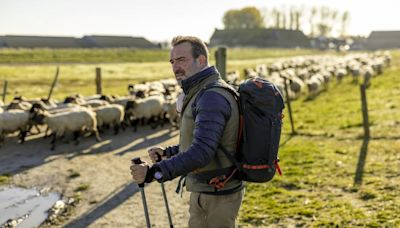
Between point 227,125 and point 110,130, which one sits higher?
point 227,125

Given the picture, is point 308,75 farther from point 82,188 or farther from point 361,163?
point 82,188

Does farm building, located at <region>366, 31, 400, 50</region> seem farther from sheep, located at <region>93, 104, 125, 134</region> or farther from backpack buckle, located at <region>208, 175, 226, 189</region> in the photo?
backpack buckle, located at <region>208, 175, 226, 189</region>

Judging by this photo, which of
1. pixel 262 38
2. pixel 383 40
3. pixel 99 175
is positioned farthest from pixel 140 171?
pixel 383 40

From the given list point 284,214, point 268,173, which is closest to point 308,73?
point 284,214

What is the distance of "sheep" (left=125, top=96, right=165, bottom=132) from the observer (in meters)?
16.6

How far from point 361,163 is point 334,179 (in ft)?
4.65

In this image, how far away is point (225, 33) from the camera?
130625 mm

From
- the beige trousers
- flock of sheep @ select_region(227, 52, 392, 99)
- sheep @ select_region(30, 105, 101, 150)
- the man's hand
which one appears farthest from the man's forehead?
flock of sheep @ select_region(227, 52, 392, 99)

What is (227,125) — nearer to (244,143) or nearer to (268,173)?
(244,143)

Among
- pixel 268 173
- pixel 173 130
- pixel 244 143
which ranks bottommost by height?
pixel 173 130

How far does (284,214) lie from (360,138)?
21.4ft

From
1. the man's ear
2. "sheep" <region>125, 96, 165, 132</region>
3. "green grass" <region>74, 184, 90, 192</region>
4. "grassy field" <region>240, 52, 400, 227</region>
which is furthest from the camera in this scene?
"sheep" <region>125, 96, 165, 132</region>

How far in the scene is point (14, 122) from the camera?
1420 centimetres

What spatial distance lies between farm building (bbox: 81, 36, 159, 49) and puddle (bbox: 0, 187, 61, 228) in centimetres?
9571
